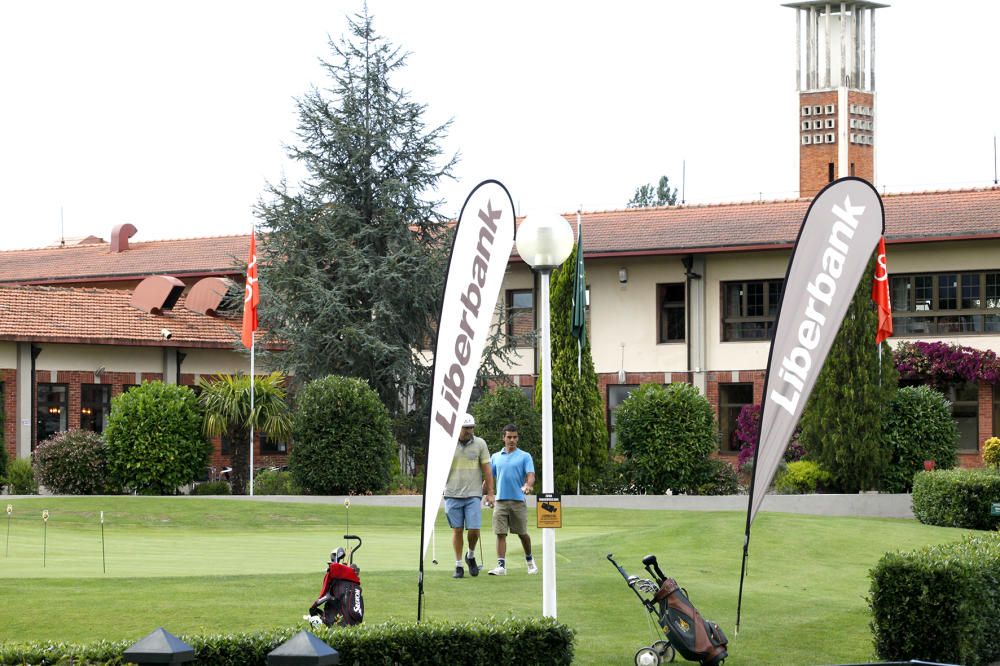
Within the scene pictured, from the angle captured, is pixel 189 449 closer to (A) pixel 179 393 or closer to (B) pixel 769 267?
(A) pixel 179 393

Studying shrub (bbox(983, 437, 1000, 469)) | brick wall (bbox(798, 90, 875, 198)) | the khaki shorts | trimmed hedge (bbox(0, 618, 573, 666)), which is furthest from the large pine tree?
brick wall (bbox(798, 90, 875, 198))

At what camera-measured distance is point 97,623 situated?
1192cm

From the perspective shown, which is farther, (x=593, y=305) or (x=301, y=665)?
→ (x=593, y=305)

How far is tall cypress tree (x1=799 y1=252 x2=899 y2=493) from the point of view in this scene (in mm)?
29391

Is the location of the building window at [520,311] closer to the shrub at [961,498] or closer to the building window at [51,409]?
the building window at [51,409]

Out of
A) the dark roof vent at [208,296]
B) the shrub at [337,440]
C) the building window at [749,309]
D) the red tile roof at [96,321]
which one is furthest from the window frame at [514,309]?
the shrub at [337,440]

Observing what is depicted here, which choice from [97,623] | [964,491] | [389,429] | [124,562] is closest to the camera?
[97,623]

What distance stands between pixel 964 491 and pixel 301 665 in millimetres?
19135

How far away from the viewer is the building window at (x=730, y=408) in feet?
123

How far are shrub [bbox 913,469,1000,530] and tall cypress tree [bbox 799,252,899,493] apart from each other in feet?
14.5

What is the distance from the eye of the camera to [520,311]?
131 ft

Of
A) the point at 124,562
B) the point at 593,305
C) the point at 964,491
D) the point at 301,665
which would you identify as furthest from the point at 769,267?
the point at 301,665

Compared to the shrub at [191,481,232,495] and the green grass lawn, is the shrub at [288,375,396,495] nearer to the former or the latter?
the green grass lawn

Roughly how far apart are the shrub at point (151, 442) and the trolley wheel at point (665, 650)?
20.6 m
